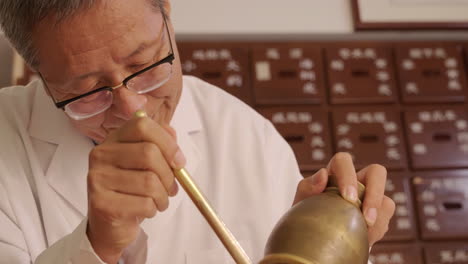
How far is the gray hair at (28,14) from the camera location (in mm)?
896

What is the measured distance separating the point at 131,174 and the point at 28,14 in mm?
376

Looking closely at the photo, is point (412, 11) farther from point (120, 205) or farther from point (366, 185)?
point (120, 205)

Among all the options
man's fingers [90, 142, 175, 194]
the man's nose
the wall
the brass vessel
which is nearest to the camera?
the brass vessel

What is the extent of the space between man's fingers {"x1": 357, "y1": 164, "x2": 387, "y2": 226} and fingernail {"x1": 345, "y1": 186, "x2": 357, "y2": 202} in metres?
0.03

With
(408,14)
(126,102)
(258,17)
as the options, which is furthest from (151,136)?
(408,14)

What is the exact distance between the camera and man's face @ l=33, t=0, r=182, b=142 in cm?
91

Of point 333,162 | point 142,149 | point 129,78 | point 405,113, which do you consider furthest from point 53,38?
point 405,113

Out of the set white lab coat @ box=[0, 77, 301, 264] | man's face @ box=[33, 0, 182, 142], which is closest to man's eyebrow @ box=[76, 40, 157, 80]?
man's face @ box=[33, 0, 182, 142]

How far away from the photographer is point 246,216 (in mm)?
1242

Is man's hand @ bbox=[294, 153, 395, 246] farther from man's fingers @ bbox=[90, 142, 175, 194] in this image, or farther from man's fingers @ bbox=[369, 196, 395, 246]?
man's fingers @ bbox=[90, 142, 175, 194]

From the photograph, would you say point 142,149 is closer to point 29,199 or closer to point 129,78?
point 129,78

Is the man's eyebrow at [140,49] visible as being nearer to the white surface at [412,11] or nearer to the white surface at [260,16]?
the white surface at [260,16]

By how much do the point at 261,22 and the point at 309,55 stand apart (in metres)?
0.24

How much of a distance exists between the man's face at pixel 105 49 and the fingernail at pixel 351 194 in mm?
400
